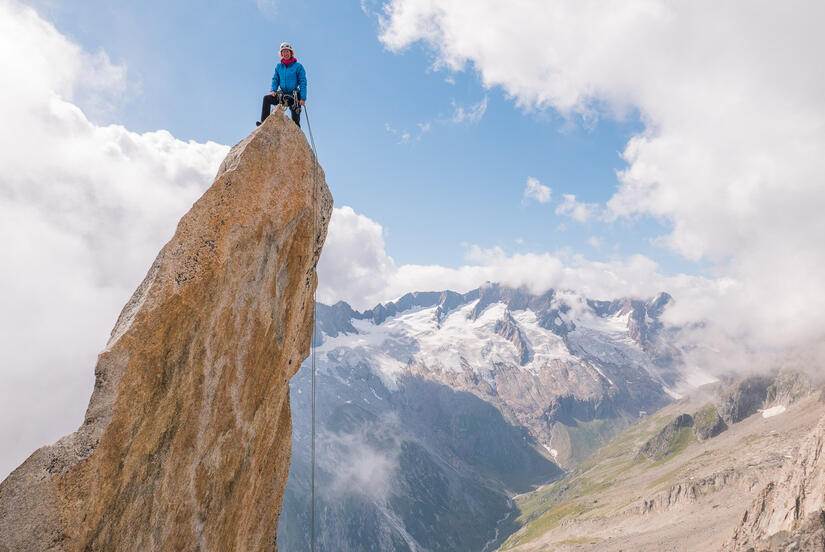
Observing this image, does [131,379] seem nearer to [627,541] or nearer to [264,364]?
[264,364]

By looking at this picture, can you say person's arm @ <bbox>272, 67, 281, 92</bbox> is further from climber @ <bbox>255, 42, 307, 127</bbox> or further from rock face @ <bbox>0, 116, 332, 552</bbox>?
rock face @ <bbox>0, 116, 332, 552</bbox>

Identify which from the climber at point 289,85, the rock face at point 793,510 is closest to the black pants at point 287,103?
the climber at point 289,85

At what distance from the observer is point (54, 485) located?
8656 mm

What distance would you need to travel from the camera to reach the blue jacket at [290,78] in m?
16.1

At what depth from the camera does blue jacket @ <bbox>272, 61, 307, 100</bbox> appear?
16141 mm

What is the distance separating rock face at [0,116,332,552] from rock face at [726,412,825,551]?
9083cm

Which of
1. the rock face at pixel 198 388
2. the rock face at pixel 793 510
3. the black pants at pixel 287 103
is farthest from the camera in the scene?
the rock face at pixel 793 510

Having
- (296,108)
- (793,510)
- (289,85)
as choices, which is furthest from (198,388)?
(793,510)

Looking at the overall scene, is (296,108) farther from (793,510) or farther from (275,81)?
(793,510)

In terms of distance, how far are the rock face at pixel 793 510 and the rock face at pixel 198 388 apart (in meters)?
90.8

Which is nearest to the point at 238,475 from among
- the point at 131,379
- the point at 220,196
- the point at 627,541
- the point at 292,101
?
the point at 131,379

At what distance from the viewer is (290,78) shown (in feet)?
53.1

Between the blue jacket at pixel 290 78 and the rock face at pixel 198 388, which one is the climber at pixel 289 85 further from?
the rock face at pixel 198 388

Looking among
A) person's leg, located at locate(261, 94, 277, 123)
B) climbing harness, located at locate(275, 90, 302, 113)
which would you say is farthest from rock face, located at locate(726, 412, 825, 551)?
person's leg, located at locate(261, 94, 277, 123)
